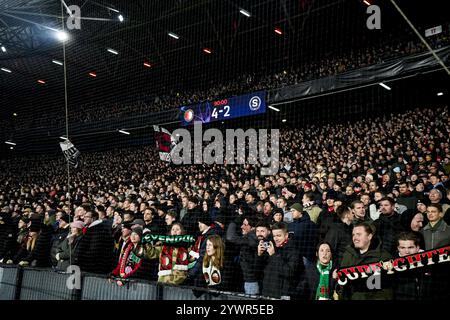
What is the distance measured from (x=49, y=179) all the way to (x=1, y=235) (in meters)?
12.1

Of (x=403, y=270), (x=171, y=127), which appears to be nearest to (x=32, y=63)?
(x=171, y=127)

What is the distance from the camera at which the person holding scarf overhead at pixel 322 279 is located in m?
3.36

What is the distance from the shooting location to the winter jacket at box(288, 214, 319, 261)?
12.8 feet

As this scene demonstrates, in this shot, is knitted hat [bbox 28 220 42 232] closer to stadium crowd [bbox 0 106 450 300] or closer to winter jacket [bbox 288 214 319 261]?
stadium crowd [bbox 0 106 450 300]

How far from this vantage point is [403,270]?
2.75m

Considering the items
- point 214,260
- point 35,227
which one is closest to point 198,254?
point 214,260

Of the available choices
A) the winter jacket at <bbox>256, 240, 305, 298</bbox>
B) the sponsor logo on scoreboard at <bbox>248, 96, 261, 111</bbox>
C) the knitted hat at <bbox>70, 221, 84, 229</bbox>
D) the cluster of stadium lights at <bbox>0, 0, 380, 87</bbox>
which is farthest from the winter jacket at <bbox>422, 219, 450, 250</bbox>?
the sponsor logo on scoreboard at <bbox>248, 96, 261, 111</bbox>

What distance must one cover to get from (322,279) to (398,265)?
811 millimetres

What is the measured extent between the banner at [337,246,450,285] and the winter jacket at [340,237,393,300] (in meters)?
0.04

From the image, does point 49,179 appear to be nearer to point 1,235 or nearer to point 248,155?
point 248,155

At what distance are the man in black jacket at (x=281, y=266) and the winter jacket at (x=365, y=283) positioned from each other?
0.66 meters

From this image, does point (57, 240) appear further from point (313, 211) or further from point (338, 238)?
point (338, 238)

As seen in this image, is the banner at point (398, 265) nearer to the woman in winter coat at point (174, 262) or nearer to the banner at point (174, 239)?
the banner at point (174, 239)

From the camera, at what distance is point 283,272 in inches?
143
